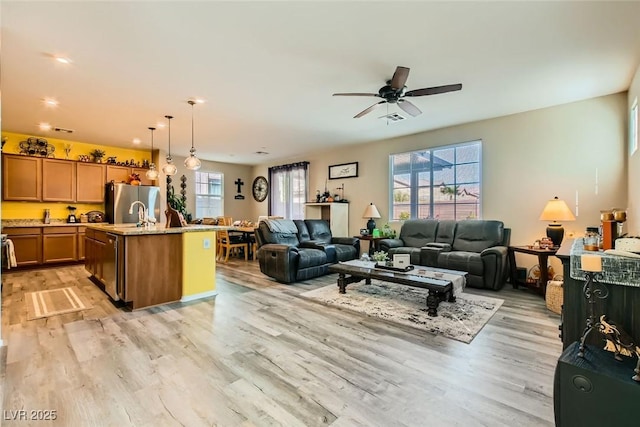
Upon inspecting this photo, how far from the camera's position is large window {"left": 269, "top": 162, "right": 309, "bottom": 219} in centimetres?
815

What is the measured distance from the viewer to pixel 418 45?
2746mm

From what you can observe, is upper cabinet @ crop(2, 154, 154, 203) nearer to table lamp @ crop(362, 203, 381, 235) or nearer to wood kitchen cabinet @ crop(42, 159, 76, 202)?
wood kitchen cabinet @ crop(42, 159, 76, 202)

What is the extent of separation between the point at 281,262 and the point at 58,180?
528 centimetres

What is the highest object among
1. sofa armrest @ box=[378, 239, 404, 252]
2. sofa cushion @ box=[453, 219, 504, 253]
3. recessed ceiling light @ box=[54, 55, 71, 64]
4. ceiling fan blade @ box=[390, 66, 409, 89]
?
recessed ceiling light @ box=[54, 55, 71, 64]

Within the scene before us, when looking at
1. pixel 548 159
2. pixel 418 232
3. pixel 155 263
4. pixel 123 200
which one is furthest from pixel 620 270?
pixel 123 200

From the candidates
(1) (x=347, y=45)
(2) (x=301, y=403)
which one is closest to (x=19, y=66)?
(1) (x=347, y=45)

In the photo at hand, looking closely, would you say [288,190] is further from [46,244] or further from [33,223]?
[33,223]

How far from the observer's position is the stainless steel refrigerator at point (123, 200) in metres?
6.48

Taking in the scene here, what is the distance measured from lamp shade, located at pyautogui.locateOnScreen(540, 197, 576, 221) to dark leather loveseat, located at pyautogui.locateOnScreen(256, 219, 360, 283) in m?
3.09

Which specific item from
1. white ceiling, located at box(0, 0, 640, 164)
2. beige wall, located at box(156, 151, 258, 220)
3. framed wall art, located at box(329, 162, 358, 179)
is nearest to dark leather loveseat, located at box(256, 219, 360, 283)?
framed wall art, located at box(329, 162, 358, 179)

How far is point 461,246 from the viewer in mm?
5008

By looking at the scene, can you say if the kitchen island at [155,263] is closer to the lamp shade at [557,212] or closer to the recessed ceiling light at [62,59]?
the recessed ceiling light at [62,59]

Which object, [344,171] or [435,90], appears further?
[344,171]

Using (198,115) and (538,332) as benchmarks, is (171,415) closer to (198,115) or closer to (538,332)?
(538,332)
